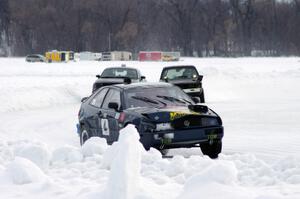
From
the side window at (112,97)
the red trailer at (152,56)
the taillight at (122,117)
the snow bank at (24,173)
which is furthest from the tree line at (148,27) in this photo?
the snow bank at (24,173)

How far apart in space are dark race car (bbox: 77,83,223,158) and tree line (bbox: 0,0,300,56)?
111197 mm

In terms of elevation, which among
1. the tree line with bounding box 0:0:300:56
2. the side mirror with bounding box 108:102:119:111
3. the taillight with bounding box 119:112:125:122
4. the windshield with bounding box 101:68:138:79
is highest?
the tree line with bounding box 0:0:300:56

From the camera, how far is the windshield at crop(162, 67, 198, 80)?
964 inches

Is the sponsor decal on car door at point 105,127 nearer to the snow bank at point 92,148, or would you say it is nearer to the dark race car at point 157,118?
the dark race car at point 157,118

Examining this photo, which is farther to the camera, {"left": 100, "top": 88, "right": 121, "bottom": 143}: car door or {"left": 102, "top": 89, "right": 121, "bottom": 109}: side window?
{"left": 102, "top": 89, "right": 121, "bottom": 109}: side window

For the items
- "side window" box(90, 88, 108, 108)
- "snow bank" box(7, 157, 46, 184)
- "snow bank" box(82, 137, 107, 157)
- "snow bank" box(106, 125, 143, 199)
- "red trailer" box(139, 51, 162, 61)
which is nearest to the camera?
"snow bank" box(106, 125, 143, 199)

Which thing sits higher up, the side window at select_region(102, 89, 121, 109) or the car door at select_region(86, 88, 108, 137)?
the side window at select_region(102, 89, 121, 109)

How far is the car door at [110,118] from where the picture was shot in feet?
38.4

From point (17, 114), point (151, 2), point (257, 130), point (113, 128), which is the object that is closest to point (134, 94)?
point (113, 128)

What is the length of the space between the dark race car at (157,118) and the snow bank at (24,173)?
3517mm

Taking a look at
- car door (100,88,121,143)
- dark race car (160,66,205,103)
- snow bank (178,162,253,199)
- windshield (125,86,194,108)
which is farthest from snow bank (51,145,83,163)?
dark race car (160,66,205,103)

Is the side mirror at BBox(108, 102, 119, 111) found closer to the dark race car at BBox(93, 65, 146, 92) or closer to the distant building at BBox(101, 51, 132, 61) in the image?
the dark race car at BBox(93, 65, 146, 92)

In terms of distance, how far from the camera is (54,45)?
421ft

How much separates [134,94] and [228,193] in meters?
6.17
